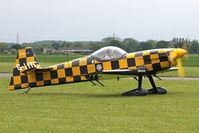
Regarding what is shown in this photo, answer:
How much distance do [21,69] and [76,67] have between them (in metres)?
2.38

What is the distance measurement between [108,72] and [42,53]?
232 feet

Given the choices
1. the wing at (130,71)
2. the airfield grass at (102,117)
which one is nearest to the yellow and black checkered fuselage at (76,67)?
the wing at (130,71)

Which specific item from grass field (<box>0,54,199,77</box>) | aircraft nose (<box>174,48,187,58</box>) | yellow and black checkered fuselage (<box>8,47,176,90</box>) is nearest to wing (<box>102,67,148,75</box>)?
yellow and black checkered fuselage (<box>8,47,176,90</box>)

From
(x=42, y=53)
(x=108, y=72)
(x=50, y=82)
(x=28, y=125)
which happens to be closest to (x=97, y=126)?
(x=28, y=125)

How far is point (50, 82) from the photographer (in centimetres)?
1397

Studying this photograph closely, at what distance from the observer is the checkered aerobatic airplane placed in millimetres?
12742

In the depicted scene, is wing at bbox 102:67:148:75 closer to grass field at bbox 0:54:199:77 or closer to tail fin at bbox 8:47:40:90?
tail fin at bbox 8:47:40:90

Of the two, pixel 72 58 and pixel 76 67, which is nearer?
pixel 76 67

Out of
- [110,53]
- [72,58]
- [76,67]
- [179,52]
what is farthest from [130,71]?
[72,58]

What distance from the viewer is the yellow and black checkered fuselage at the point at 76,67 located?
12823 mm

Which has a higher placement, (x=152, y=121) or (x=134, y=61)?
(x=134, y=61)

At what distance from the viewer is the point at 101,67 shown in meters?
13.3

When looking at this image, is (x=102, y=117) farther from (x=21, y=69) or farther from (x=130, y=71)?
(x=21, y=69)

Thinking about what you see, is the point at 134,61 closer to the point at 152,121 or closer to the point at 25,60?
the point at 25,60
